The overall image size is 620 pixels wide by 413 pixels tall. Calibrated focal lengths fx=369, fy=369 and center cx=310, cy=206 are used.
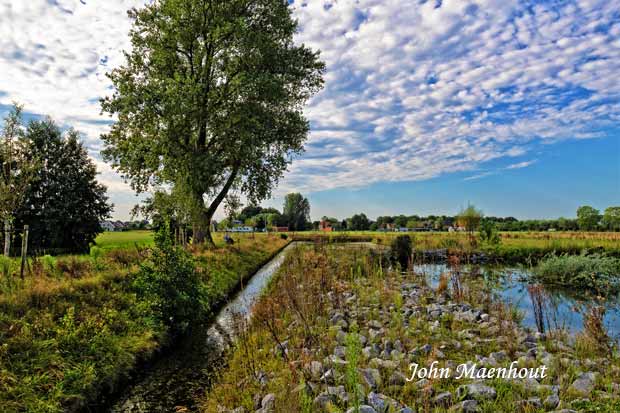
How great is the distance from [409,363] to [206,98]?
18.8 meters

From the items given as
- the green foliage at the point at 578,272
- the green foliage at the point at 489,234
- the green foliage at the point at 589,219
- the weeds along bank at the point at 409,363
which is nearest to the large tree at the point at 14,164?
the weeds along bank at the point at 409,363

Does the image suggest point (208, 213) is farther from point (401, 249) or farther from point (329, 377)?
point (329, 377)

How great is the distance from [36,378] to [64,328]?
1.50 m

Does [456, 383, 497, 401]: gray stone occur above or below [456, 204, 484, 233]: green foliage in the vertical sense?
below

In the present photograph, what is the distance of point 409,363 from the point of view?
538cm

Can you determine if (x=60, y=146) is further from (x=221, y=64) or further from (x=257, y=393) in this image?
(x=257, y=393)

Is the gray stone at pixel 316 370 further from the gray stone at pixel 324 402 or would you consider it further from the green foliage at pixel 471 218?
the green foliage at pixel 471 218

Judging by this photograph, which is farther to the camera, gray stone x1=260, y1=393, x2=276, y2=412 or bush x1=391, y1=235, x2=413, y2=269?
bush x1=391, y1=235, x2=413, y2=269

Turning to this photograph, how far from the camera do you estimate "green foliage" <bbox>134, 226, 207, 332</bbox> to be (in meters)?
8.52

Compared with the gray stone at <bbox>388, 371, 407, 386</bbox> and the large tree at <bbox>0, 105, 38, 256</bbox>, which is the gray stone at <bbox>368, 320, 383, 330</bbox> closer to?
the gray stone at <bbox>388, 371, 407, 386</bbox>

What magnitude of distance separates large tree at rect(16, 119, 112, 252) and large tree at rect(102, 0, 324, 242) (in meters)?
4.94

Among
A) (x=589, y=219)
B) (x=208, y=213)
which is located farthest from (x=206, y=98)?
(x=589, y=219)

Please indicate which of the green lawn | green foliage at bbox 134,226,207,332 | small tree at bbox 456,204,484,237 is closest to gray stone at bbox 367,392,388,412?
green foliage at bbox 134,226,207,332

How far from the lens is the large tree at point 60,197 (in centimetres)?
2339
